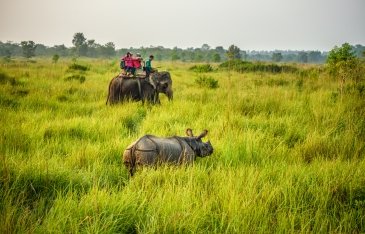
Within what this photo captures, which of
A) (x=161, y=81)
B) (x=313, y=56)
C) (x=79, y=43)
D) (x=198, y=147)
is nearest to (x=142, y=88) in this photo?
(x=161, y=81)

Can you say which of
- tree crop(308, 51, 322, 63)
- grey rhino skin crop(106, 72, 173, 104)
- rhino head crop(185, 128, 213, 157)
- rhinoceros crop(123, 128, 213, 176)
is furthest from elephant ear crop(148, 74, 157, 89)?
tree crop(308, 51, 322, 63)

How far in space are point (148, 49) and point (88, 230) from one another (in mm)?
112421

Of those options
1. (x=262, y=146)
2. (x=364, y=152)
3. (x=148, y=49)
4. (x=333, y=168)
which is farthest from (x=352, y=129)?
(x=148, y=49)

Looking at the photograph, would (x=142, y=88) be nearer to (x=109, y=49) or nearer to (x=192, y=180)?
(x=192, y=180)

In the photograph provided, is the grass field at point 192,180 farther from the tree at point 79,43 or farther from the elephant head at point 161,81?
the tree at point 79,43

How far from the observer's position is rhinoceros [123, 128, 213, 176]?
11.2ft

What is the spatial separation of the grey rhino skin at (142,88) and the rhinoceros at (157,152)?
549 centimetres

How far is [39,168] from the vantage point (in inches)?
122

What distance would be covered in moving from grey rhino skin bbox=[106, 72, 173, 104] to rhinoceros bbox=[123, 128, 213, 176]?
5.49 metres

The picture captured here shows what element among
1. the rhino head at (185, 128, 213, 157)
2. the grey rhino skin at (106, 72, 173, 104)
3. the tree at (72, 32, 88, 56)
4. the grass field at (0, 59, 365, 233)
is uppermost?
the tree at (72, 32, 88, 56)

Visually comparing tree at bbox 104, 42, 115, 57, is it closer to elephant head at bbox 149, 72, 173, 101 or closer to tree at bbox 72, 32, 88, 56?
tree at bbox 72, 32, 88, 56

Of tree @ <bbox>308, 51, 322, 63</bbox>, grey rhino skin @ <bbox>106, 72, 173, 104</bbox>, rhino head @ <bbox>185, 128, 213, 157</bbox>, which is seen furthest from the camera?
tree @ <bbox>308, 51, 322, 63</bbox>

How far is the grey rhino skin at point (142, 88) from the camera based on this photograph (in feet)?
30.4

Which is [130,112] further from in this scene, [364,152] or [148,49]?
[148,49]
